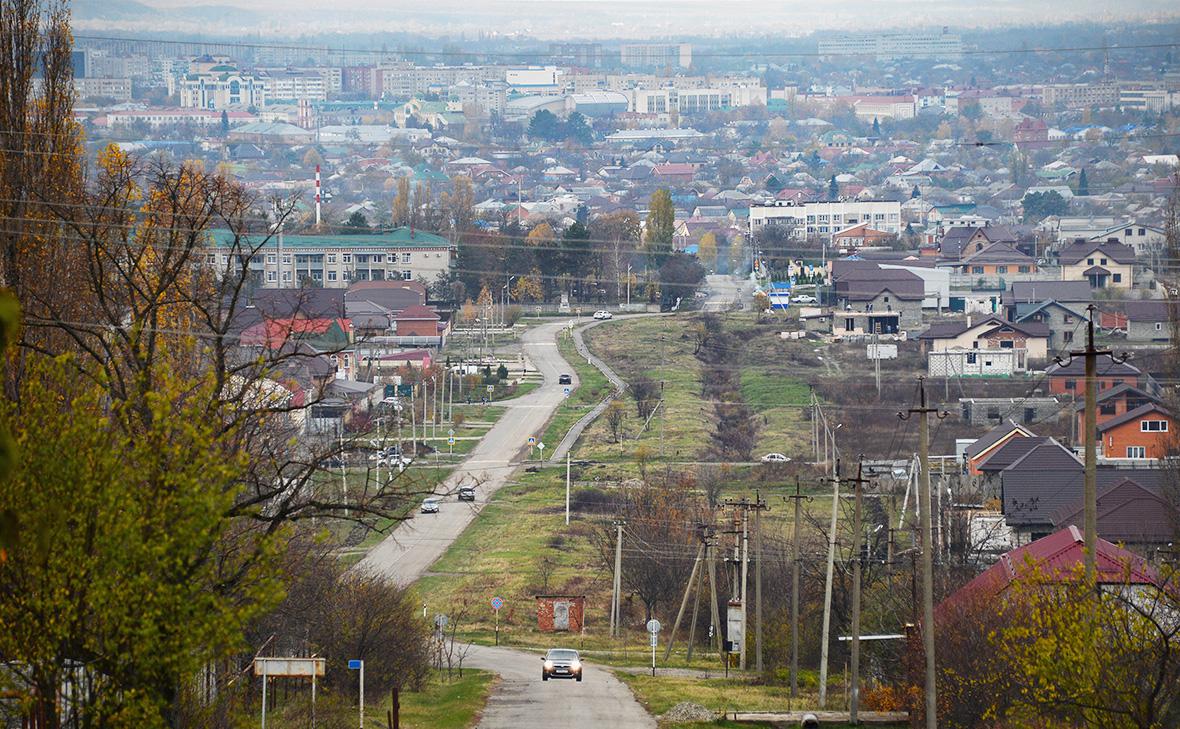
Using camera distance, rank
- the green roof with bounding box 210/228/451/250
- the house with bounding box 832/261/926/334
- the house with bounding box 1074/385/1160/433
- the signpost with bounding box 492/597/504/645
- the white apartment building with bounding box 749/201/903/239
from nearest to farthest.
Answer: the signpost with bounding box 492/597/504/645 → the house with bounding box 1074/385/1160/433 → the house with bounding box 832/261/926/334 → the green roof with bounding box 210/228/451/250 → the white apartment building with bounding box 749/201/903/239

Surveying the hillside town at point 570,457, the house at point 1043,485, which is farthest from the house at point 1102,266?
the house at point 1043,485

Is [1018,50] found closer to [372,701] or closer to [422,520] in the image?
[422,520]

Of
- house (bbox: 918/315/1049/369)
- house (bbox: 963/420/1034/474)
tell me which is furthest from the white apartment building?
house (bbox: 963/420/1034/474)

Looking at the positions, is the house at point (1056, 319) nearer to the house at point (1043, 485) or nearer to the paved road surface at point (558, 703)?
the house at point (1043, 485)

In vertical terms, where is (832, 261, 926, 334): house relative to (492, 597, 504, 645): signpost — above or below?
above

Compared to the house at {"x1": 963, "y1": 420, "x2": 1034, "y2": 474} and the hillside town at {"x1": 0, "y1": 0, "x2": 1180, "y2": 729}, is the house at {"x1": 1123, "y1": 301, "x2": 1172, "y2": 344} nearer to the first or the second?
the hillside town at {"x1": 0, "y1": 0, "x2": 1180, "y2": 729}

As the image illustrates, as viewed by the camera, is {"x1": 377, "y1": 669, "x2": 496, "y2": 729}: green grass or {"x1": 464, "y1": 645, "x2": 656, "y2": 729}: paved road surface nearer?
{"x1": 377, "y1": 669, "x2": 496, "y2": 729}: green grass
